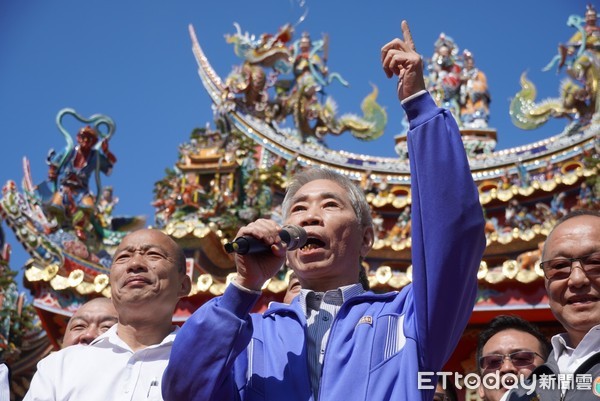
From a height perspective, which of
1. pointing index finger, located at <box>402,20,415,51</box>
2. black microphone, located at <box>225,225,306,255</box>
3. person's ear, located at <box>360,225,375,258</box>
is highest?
pointing index finger, located at <box>402,20,415,51</box>

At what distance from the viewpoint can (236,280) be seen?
86.7 inches

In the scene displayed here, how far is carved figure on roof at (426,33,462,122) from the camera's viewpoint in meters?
14.9

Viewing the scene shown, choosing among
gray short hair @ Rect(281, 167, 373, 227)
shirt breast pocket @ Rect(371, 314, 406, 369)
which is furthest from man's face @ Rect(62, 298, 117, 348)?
shirt breast pocket @ Rect(371, 314, 406, 369)

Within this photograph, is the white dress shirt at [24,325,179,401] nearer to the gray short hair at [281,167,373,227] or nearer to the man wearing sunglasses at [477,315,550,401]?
the gray short hair at [281,167,373,227]

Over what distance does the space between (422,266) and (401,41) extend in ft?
1.89

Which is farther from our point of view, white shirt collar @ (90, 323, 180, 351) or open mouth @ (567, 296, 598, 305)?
white shirt collar @ (90, 323, 180, 351)

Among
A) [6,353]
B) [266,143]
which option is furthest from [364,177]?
[6,353]

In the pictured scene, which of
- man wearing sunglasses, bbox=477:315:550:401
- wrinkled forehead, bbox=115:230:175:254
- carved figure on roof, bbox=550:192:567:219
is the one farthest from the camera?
carved figure on roof, bbox=550:192:567:219

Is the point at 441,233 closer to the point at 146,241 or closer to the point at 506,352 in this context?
the point at 146,241

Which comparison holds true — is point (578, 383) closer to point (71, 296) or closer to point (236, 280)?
point (236, 280)

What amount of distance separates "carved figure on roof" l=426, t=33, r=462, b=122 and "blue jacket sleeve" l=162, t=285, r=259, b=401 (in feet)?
42.2

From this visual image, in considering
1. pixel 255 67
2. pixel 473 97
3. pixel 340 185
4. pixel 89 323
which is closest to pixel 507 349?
pixel 340 185

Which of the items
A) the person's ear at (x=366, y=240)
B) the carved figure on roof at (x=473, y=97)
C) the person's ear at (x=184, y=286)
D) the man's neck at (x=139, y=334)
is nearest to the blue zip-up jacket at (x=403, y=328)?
the person's ear at (x=366, y=240)

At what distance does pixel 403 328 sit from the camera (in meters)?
2.20
